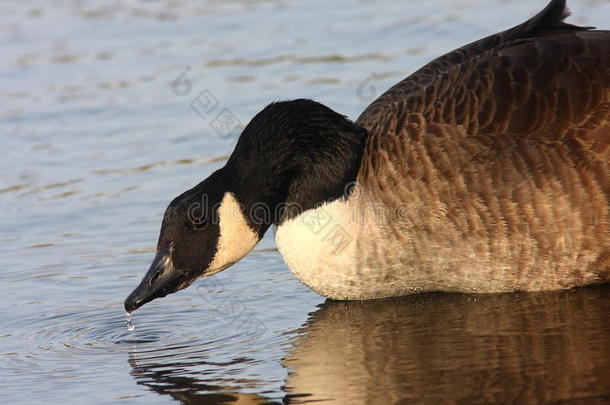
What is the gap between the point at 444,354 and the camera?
22.5 ft

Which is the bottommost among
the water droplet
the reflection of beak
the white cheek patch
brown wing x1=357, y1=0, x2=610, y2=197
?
the water droplet

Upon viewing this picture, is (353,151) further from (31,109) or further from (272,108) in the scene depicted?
(31,109)

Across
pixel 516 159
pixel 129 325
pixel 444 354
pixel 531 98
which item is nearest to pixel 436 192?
pixel 516 159

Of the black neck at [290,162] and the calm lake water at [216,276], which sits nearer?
the calm lake water at [216,276]

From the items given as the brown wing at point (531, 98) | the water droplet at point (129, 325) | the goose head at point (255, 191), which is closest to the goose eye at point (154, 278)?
the goose head at point (255, 191)

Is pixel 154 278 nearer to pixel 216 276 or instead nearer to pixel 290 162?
pixel 216 276

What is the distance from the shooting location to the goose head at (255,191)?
773 centimetres

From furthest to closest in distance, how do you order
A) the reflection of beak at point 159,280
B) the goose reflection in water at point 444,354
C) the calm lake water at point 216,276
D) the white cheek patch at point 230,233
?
1. the white cheek patch at point 230,233
2. the reflection of beak at point 159,280
3. the calm lake water at point 216,276
4. the goose reflection in water at point 444,354

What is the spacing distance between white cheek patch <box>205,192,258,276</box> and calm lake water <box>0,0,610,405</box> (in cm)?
43

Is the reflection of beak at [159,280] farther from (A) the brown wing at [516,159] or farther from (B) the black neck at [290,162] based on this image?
(A) the brown wing at [516,159]

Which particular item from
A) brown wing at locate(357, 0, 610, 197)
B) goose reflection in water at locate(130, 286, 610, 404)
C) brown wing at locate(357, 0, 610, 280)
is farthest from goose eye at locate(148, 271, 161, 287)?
brown wing at locate(357, 0, 610, 197)

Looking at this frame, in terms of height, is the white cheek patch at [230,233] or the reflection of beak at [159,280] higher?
the white cheek patch at [230,233]

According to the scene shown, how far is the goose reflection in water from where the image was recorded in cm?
625

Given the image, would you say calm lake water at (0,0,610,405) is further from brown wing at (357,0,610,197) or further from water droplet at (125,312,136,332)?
brown wing at (357,0,610,197)
